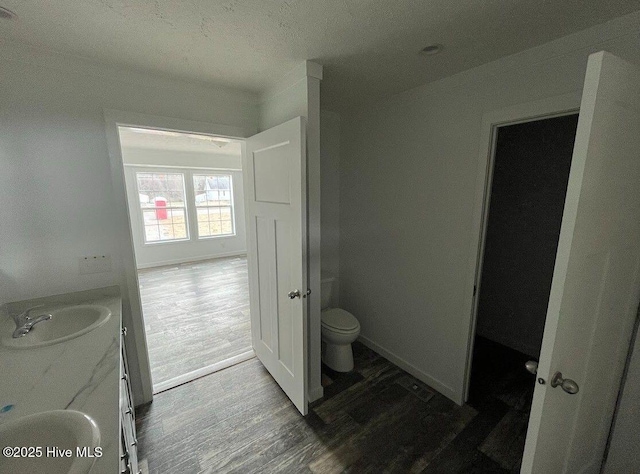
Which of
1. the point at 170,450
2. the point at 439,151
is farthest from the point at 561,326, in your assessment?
the point at 170,450

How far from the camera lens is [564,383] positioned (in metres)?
0.86

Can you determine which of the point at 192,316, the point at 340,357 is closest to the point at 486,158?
the point at 340,357

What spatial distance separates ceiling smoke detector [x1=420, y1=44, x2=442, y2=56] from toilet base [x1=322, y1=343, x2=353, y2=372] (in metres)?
2.16

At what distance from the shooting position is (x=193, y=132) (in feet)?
6.17

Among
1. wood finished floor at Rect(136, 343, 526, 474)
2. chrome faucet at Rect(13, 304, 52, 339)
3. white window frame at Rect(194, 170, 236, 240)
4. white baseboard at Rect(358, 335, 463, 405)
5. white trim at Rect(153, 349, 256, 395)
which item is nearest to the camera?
chrome faucet at Rect(13, 304, 52, 339)

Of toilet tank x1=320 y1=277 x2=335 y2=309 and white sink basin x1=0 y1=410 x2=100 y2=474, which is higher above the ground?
white sink basin x1=0 y1=410 x2=100 y2=474

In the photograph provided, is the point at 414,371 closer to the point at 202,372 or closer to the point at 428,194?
the point at 428,194

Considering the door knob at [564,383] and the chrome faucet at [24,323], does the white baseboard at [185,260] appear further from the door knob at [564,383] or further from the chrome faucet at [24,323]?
the door knob at [564,383]

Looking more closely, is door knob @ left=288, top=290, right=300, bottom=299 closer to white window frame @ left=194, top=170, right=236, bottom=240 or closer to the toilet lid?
the toilet lid

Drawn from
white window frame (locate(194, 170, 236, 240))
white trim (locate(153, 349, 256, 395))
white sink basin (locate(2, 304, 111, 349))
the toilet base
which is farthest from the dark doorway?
white window frame (locate(194, 170, 236, 240))

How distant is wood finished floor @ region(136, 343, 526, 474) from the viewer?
1525mm

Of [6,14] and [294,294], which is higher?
[6,14]

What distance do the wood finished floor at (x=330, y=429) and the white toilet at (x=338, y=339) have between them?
5.0 inches

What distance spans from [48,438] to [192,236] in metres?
5.58
